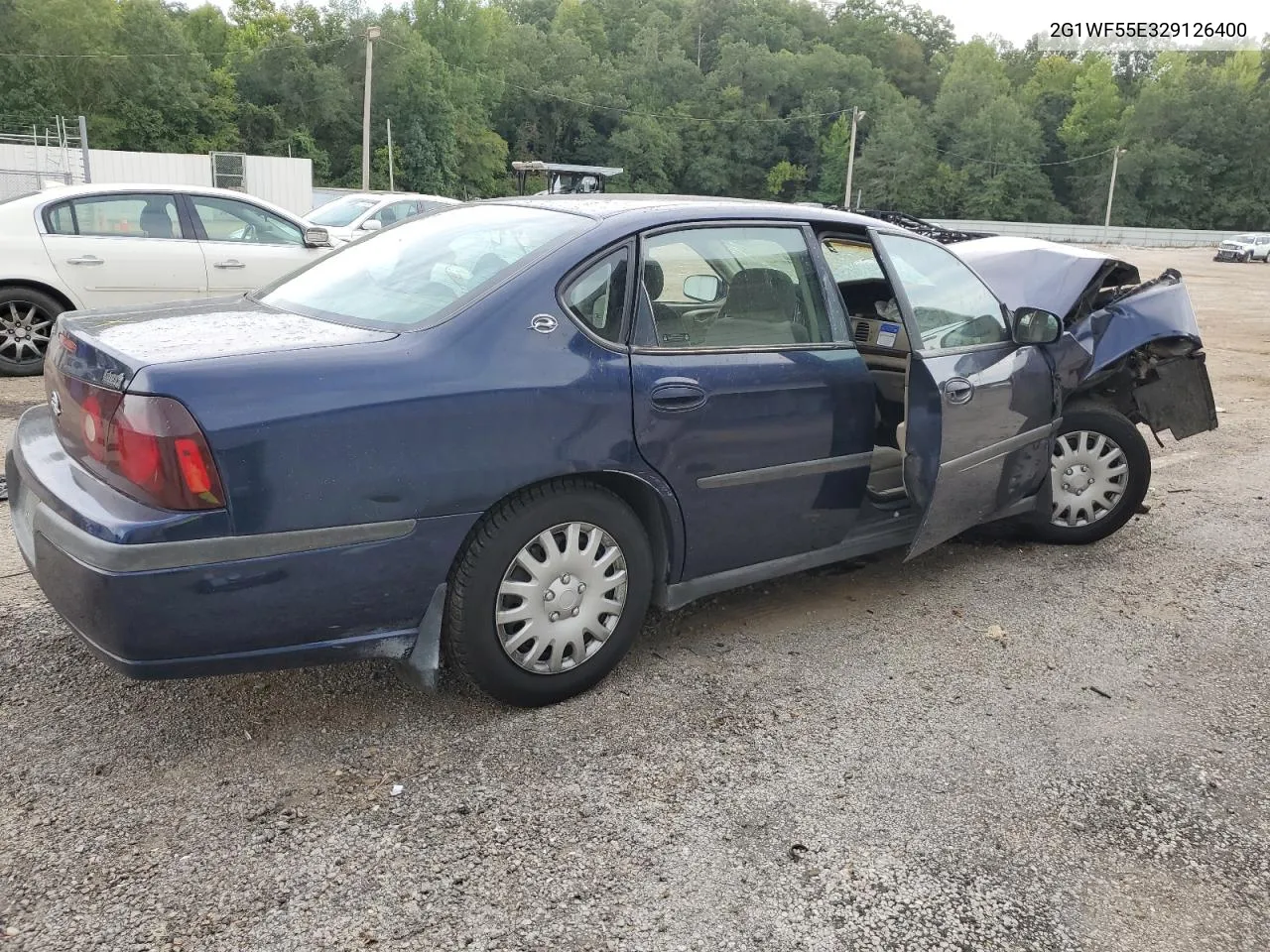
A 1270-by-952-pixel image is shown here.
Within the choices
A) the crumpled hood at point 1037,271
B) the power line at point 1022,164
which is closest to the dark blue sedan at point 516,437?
the crumpled hood at point 1037,271

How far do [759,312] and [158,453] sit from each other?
2014mm

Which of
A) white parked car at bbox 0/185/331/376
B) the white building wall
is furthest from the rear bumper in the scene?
the white building wall

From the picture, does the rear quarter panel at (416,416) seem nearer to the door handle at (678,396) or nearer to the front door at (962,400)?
the door handle at (678,396)

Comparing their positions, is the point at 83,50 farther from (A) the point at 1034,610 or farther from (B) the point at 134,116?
(A) the point at 1034,610

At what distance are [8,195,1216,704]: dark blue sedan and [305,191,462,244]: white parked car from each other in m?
10.9

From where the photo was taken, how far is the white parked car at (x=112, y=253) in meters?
7.64

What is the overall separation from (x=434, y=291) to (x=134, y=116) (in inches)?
2676

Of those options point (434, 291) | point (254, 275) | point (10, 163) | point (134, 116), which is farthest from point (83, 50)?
point (434, 291)

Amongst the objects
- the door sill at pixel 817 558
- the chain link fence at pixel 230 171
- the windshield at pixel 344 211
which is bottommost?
the door sill at pixel 817 558

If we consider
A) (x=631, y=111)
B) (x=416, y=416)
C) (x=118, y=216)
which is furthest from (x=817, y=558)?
(x=631, y=111)

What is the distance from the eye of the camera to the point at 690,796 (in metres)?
2.85

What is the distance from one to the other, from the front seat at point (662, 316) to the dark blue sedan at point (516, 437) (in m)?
0.01

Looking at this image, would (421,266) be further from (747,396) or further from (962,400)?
(962,400)

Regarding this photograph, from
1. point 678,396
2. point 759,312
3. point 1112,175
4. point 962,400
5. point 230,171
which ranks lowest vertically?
point 962,400
